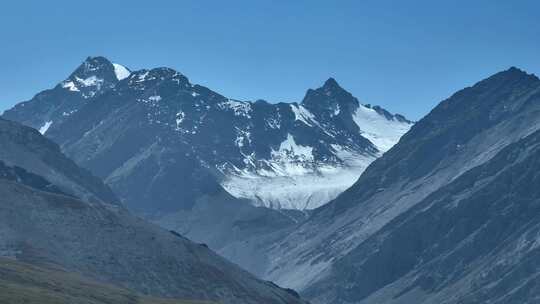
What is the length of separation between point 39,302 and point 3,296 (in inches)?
234

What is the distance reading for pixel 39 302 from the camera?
655 feet

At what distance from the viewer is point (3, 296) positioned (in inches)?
7741
